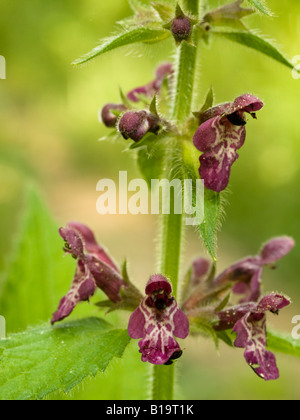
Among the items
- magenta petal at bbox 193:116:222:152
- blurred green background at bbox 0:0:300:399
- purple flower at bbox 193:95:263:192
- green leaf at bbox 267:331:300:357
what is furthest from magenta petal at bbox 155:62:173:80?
blurred green background at bbox 0:0:300:399

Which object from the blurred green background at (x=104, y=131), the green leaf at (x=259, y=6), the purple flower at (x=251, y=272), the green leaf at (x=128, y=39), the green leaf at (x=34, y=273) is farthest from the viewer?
the blurred green background at (x=104, y=131)

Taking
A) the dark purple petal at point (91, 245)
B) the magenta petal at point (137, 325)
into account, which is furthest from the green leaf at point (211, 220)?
the dark purple petal at point (91, 245)

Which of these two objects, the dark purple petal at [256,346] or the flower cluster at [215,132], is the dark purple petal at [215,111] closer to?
Answer: the flower cluster at [215,132]

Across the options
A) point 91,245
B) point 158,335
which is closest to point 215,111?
point 158,335

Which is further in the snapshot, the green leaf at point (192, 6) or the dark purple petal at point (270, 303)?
the dark purple petal at point (270, 303)

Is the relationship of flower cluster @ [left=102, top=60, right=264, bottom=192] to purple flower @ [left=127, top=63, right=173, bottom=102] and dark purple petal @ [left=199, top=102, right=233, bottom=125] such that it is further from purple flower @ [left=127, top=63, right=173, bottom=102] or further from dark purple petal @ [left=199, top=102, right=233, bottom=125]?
purple flower @ [left=127, top=63, right=173, bottom=102]

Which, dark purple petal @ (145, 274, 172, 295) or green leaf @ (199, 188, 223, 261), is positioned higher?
green leaf @ (199, 188, 223, 261)

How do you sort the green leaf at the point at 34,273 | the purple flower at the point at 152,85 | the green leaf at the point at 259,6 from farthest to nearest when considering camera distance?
the green leaf at the point at 34,273 → the purple flower at the point at 152,85 → the green leaf at the point at 259,6
